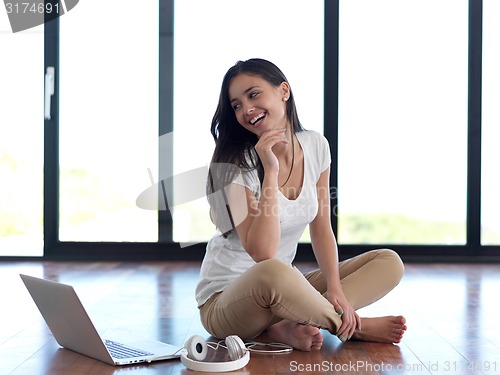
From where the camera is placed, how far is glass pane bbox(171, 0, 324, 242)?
4746mm

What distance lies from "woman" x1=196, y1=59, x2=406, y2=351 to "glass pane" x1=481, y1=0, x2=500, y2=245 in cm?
255

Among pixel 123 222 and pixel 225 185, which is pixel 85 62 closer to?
pixel 123 222

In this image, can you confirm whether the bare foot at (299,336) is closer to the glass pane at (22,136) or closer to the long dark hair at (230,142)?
the long dark hair at (230,142)

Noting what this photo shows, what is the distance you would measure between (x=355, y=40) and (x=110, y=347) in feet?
10.1

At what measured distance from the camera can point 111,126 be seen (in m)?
4.76

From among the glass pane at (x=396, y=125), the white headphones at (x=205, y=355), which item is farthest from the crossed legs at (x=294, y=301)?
the glass pane at (x=396, y=125)

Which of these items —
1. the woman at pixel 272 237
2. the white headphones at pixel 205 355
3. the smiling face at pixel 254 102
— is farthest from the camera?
the smiling face at pixel 254 102

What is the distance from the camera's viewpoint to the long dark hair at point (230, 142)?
7.61 ft

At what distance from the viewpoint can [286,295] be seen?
6.99ft

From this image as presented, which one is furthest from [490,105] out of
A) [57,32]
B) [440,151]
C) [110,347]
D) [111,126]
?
[110,347]

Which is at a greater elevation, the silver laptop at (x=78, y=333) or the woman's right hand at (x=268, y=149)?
the woman's right hand at (x=268, y=149)

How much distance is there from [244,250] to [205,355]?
41 centimetres

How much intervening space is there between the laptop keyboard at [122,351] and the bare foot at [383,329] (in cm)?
71

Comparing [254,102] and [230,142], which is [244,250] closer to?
[230,142]
